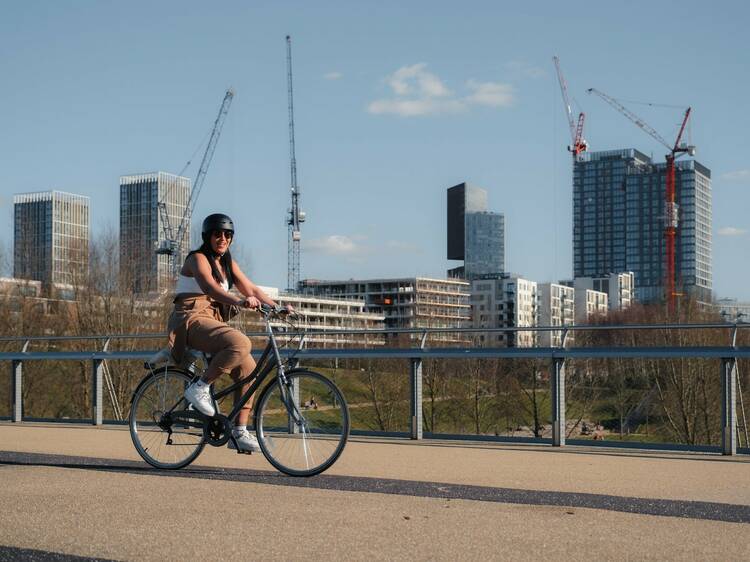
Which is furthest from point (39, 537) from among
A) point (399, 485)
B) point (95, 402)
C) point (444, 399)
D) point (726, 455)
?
point (444, 399)

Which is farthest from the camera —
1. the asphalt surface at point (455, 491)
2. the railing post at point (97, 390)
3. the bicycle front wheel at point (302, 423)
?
the railing post at point (97, 390)

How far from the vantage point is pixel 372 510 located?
19.1 feet

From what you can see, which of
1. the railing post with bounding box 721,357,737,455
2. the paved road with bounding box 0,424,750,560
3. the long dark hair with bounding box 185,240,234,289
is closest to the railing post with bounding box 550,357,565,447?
the railing post with bounding box 721,357,737,455

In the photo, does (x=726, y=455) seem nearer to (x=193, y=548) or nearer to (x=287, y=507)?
(x=287, y=507)

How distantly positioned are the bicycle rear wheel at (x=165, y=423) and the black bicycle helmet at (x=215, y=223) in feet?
3.50

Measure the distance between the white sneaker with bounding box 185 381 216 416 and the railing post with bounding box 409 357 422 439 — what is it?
5280 millimetres

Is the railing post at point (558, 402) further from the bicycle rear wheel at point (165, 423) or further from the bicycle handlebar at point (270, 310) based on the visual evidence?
the bicycle handlebar at point (270, 310)

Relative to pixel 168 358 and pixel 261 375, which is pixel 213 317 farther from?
pixel 261 375

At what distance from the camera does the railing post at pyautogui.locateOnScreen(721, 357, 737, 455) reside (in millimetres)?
11219

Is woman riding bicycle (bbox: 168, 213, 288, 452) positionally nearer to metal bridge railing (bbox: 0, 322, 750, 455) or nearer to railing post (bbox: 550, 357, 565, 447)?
metal bridge railing (bbox: 0, 322, 750, 455)

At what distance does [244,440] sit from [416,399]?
5.41 meters

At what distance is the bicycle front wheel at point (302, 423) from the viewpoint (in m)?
7.58

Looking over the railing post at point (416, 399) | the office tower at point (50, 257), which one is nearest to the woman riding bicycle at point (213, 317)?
the railing post at point (416, 399)

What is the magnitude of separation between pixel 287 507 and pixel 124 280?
2223 inches
